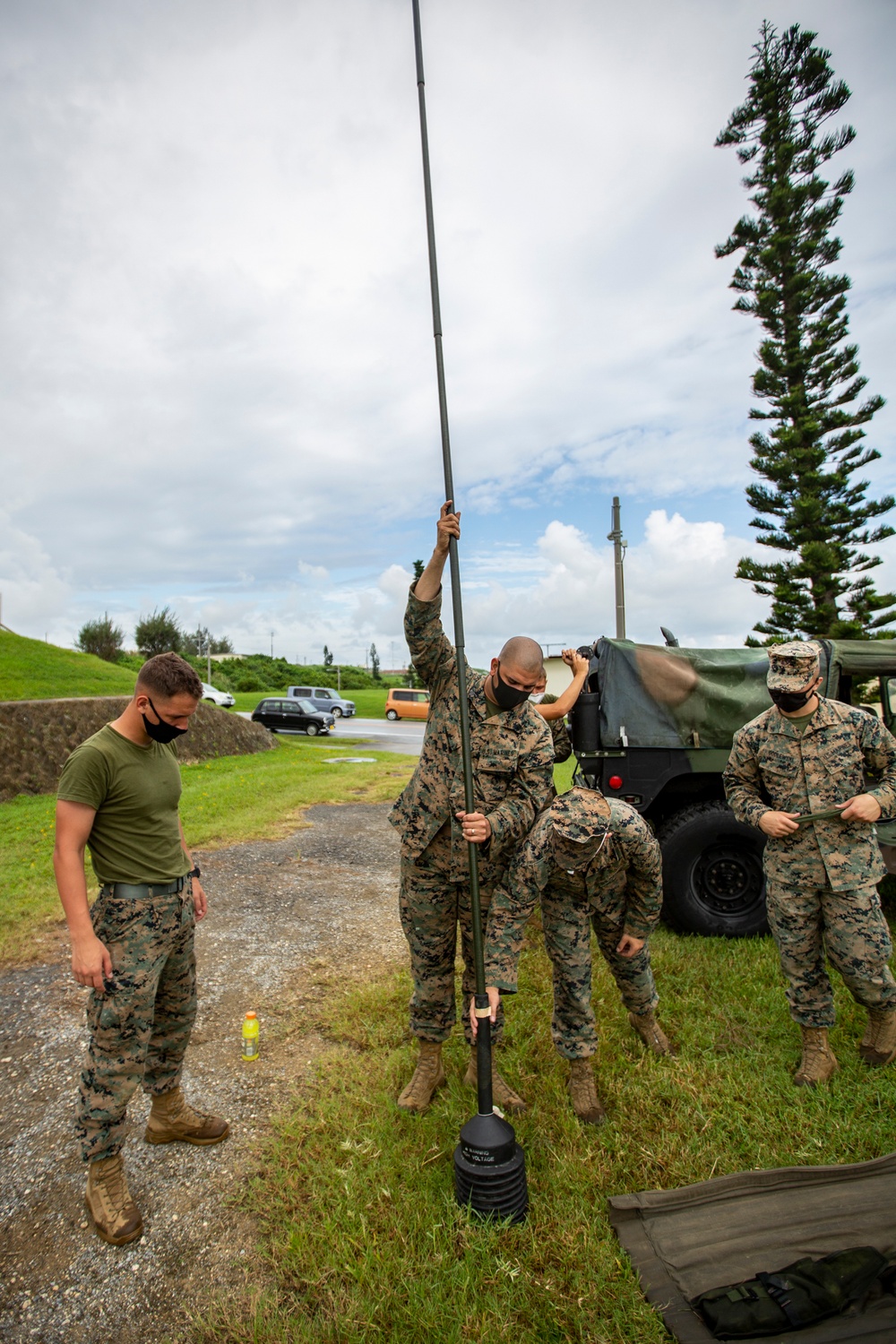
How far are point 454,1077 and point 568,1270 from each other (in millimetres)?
1167

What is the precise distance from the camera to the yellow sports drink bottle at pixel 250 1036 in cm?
362

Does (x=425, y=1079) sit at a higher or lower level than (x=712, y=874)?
lower

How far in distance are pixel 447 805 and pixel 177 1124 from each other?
1675mm

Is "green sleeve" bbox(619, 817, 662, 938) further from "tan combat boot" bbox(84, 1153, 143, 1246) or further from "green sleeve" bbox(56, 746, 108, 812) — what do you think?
"tan combat boot" bbox(84, 1153, 143, 1246)

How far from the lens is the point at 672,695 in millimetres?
5105

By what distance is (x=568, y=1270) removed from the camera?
93.9 inches

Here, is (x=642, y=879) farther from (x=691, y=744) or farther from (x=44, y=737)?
(x=44, y=737)

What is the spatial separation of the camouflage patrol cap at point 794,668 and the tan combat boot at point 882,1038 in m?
1.52

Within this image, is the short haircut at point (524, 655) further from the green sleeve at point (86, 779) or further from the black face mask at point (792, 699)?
the green sleeve at point (86, 779)

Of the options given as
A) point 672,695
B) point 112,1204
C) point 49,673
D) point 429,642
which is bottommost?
point 112,1204

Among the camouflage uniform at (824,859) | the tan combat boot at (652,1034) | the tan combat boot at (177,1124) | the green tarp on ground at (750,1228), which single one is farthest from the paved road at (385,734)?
the green tarp on ground at (750,1228)

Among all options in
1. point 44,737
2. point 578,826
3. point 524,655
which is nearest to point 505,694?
point 524,655

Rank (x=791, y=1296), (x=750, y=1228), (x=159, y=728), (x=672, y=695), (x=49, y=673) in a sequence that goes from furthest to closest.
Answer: (x=49, y=673) < (x=672, y=695) < (x=159, y=728) < (x=750, y=1228) < (x=791, y=1296)

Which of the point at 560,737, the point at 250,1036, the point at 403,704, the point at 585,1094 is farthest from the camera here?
the point at 403,704
